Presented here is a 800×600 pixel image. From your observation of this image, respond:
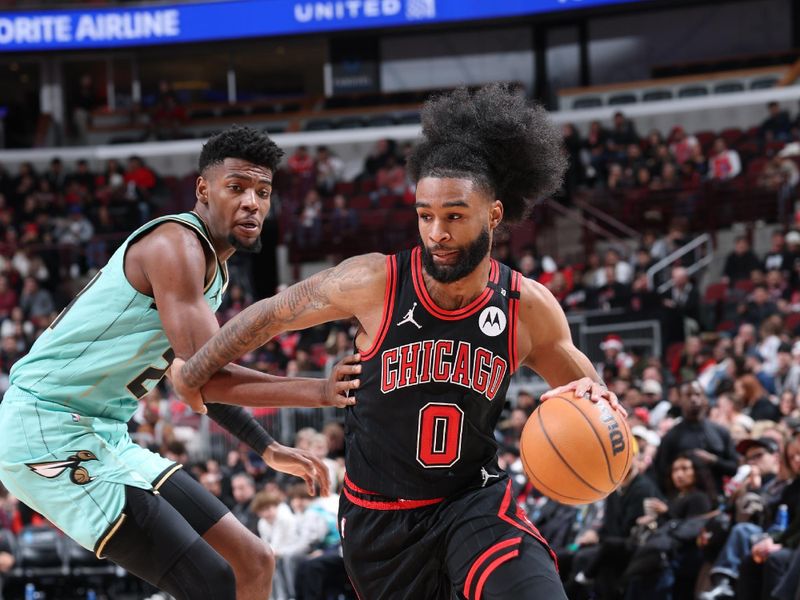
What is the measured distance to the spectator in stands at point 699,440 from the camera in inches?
367

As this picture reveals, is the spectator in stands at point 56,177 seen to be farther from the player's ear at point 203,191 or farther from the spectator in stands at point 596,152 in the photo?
the player's ear at point 203,191

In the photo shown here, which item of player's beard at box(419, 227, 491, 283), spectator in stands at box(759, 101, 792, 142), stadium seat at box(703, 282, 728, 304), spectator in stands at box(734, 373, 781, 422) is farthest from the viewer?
spectator in stands at box(759, 101, 792, 142)

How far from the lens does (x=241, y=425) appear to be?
5320mm

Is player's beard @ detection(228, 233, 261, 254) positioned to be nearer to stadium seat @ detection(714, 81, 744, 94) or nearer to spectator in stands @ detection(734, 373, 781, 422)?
spectator in stands @ detection(734, 373, 781, 422)

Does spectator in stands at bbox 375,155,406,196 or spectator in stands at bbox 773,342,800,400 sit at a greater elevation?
spectator in stands at bbox 375,155,406,196

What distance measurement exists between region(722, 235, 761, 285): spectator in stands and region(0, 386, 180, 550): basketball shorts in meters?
12.6

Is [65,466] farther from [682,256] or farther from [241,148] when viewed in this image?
[682,256]

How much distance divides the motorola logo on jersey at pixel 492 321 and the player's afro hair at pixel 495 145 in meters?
0.47

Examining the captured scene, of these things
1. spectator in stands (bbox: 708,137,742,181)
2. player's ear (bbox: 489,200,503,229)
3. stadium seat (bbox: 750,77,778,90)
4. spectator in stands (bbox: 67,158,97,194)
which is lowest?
player's ear (bbox: 489,200,503,229)

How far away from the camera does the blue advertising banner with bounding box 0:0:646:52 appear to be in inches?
920

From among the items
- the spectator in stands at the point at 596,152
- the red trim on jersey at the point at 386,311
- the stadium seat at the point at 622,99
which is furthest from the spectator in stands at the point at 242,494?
the stadium seat at the point at 622,99

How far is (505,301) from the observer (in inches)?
174

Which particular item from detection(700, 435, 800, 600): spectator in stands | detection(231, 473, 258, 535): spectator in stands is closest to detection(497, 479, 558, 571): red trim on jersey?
detection(700, 435, 800, 600): spectator in stands

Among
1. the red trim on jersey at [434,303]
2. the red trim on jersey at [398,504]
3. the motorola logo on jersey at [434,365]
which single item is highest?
the red trim on jersey at [434,303]
